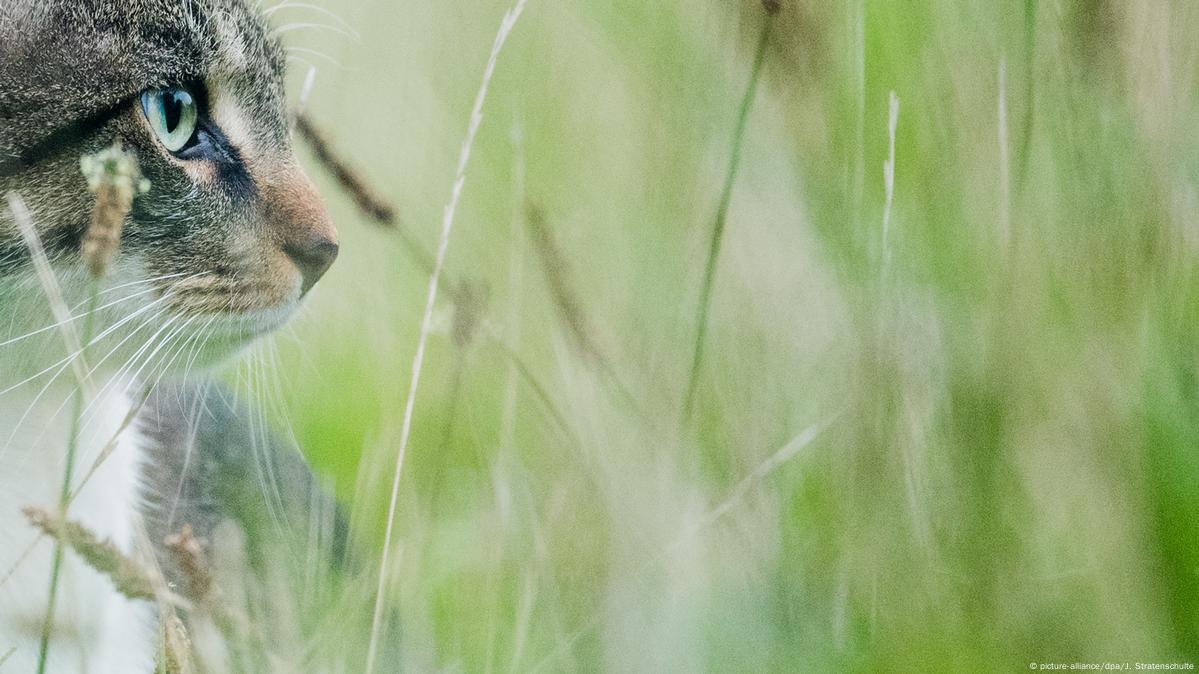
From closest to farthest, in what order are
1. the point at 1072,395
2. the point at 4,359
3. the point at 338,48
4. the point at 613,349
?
the point at 1072,395
the point at 4,359
the point at 613,349
the point at 338,48

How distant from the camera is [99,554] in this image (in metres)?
0.66

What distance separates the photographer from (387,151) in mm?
1945

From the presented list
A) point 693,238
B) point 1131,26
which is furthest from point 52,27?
point 1131,26

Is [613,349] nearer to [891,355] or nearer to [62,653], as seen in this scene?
[891,355]

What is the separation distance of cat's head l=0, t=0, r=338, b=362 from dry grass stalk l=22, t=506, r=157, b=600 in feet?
1.67

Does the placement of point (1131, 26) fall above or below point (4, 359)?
below

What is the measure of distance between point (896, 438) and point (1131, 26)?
441mm

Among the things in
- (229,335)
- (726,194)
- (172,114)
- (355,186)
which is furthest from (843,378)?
(172,114)

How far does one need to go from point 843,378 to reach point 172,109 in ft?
2.58

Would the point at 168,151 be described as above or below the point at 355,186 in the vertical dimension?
above

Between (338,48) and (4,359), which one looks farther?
(338,48)

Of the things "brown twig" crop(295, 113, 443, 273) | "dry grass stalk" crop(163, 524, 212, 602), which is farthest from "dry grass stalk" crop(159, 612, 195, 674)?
"brown twig" crop(295, 113, 443, 273)

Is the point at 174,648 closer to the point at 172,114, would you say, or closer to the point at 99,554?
the point at 99,554

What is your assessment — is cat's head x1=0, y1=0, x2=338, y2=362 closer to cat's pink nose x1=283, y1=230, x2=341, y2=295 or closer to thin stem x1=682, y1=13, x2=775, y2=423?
cat's pink nose x1=283, y1=230, x2=341, y2=295
